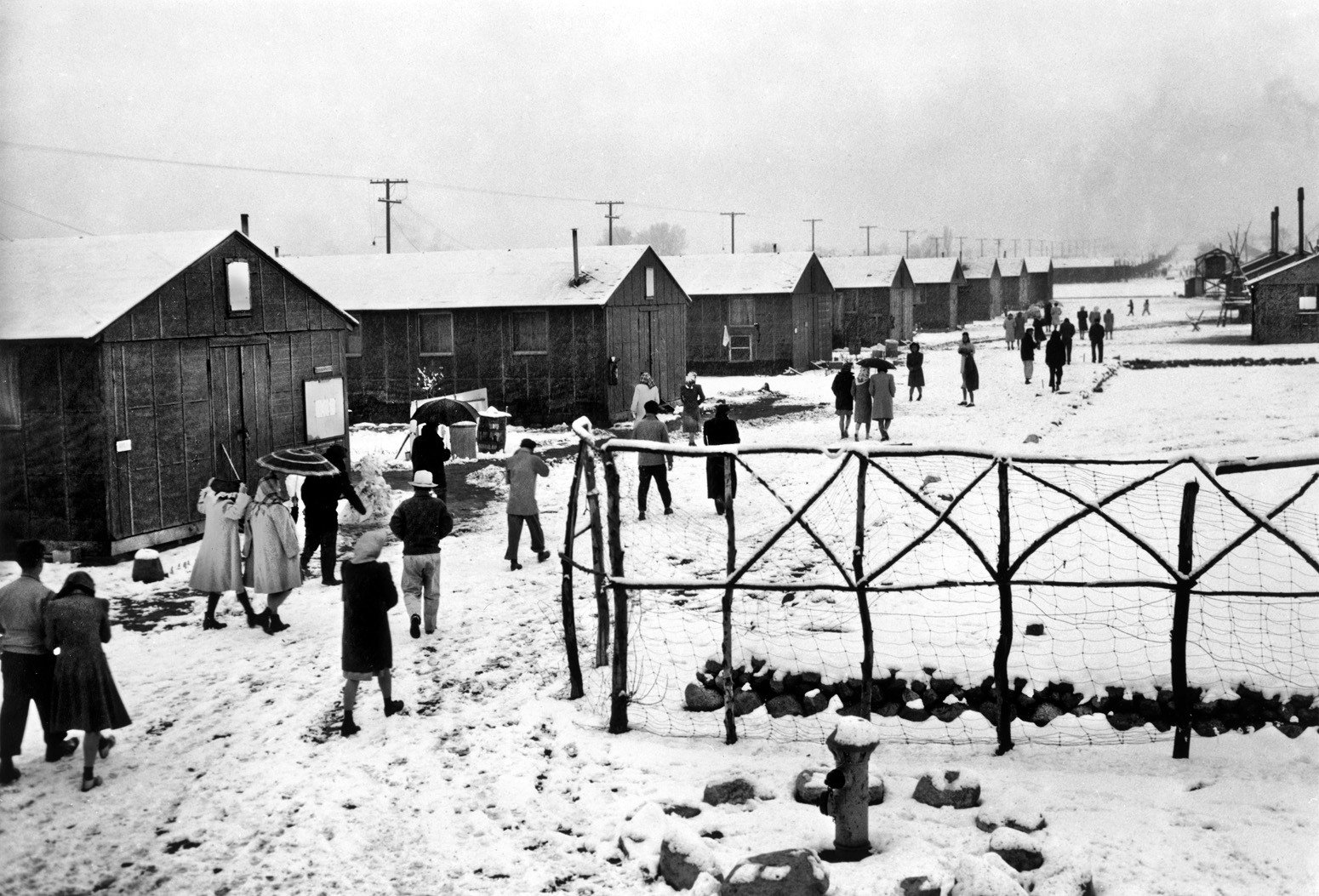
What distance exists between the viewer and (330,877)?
7.14 m

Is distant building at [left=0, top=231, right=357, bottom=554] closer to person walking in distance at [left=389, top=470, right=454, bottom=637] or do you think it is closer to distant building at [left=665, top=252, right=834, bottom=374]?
person walking in distance at [left=389, top=470, right=454, bottom=637]

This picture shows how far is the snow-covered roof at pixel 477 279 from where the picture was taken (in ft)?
102

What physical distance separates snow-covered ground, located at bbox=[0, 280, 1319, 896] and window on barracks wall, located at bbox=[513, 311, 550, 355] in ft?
61.6

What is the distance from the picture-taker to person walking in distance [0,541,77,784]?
8664mm

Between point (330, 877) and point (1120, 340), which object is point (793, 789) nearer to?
point (330, 877)

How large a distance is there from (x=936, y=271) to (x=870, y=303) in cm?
1646

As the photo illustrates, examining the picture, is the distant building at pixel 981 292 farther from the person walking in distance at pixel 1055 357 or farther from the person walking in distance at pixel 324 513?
the person walking in distance at pixel 324 513

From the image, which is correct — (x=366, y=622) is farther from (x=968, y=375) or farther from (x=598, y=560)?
(x=968, y=375)

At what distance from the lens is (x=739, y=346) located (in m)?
44.5

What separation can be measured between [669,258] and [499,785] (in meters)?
42.1

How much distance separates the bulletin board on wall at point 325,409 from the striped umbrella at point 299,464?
264 inches

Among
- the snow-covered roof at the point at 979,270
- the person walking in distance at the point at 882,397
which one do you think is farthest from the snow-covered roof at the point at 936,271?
the person walking in distance at the point at 882,397

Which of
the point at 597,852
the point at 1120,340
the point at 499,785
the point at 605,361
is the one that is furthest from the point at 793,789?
the point at 1120,340

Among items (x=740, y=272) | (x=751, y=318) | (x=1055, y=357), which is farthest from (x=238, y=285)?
(x=740, y=272)
